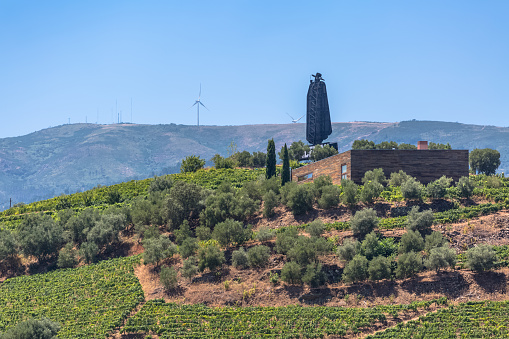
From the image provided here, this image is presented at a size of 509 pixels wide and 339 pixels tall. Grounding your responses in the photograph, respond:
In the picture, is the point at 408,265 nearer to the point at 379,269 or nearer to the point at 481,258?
the point at 379,269

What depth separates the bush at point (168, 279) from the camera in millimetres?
55125

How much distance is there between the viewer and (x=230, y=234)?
6019 cm

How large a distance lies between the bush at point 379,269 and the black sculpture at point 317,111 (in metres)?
51.7

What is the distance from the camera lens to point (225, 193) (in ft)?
230

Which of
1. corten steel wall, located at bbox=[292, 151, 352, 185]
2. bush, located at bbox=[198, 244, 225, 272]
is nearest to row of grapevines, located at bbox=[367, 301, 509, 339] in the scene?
bush, located at bbox=[198, 244, 225, 272]

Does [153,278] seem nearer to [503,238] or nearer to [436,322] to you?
[436,322]

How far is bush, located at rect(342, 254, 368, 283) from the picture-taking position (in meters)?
51.4

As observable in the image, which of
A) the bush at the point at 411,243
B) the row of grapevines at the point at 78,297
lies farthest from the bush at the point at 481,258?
the row of grapevines at the point at 78,297

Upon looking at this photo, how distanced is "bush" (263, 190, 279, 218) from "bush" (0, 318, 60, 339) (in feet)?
86.3

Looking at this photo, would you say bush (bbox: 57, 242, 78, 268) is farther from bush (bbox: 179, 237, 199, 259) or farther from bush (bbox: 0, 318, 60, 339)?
bush (bbox: 0, 318, 60, 339)

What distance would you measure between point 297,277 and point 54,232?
3061cm

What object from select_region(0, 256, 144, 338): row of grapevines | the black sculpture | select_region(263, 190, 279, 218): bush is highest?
the black sculpture

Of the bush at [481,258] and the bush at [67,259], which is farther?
the bush at [67,259]

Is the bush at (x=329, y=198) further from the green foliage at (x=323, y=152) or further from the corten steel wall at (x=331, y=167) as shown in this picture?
the green foliage at (x=323, y=152)
